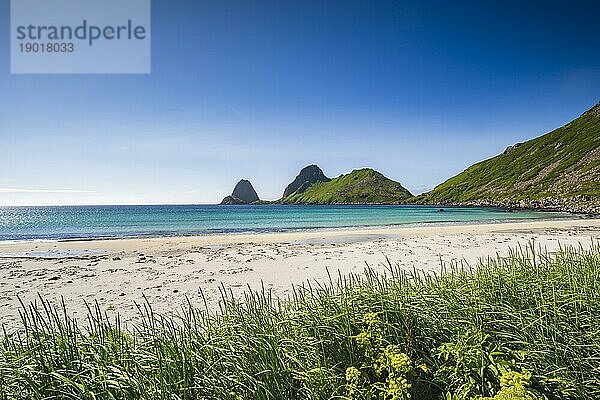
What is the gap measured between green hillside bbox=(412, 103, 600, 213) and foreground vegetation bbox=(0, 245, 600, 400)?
73.2 metres

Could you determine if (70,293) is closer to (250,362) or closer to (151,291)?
(151,291)

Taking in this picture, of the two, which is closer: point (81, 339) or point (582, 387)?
point (582, 387)

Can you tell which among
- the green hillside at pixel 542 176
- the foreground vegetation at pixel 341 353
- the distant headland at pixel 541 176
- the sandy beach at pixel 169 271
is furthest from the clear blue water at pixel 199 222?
the foreground vegetation at pixel 341 353

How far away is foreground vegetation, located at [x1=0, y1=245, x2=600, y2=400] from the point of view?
318 centimetres

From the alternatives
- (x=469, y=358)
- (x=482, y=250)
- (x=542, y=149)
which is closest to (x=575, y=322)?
(x=469, y=358)

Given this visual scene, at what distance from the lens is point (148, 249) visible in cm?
2191

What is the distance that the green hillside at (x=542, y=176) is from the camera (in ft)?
295

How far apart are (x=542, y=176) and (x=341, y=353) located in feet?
455

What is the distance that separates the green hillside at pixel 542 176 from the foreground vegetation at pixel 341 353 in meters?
73.2

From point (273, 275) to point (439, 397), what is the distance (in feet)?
31.8

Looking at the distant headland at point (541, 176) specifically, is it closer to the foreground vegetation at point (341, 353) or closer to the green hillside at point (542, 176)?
the green hillside at point (542, 176)

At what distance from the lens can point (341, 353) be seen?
3.97 m

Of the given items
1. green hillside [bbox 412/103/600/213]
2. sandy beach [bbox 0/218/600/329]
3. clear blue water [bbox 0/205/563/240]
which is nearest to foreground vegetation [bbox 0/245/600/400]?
sandy beach [bbox 0/218/600/329]

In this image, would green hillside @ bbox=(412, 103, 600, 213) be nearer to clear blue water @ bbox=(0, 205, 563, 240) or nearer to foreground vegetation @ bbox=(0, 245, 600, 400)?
clear blue water @ bbox=(0, 205, 563, 240)
